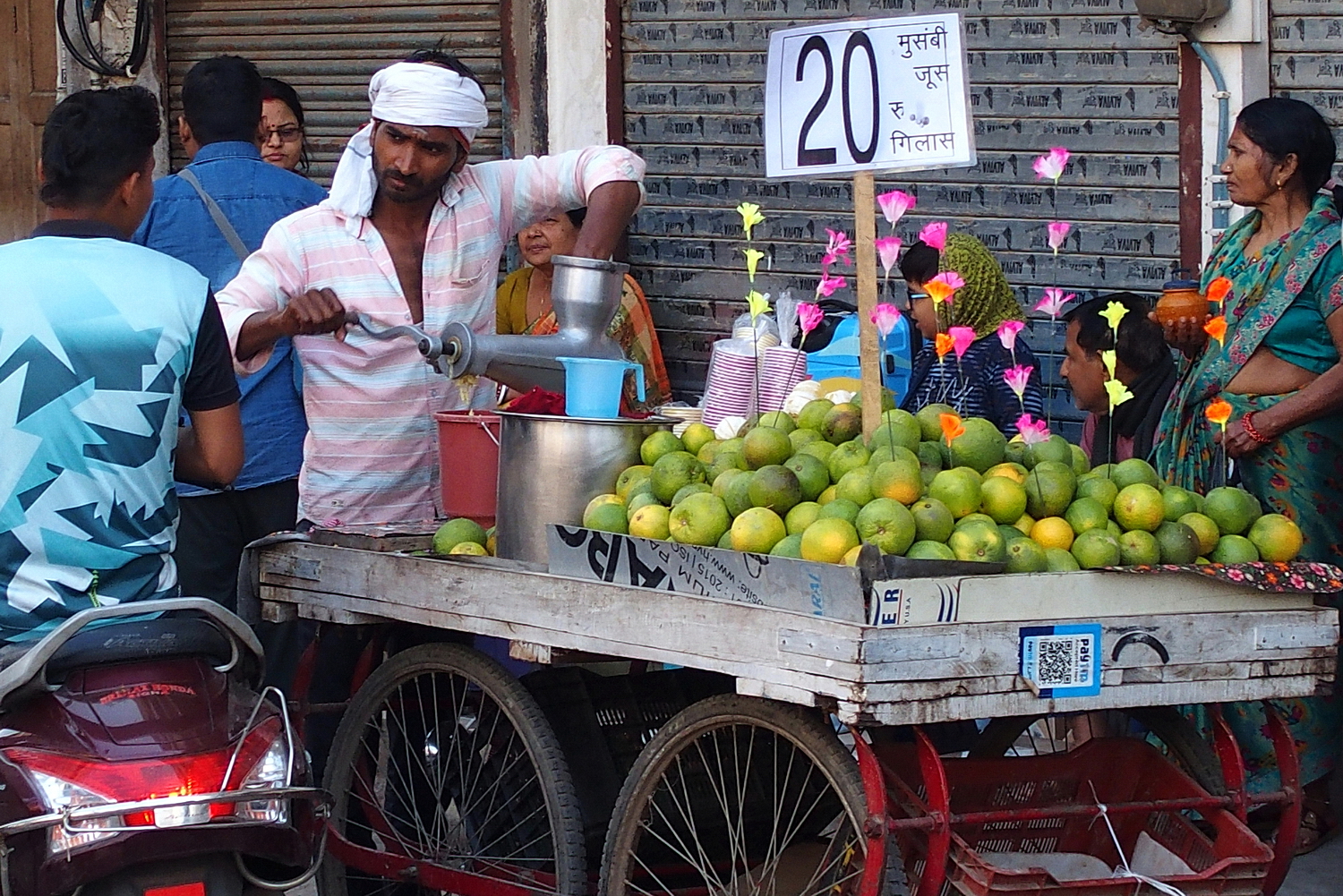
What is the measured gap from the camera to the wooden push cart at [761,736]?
2891 mm

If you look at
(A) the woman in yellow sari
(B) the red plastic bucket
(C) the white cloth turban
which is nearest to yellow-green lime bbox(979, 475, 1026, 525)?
(B) the red plastic bucket

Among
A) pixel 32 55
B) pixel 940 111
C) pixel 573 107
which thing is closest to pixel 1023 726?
pixel 940 111

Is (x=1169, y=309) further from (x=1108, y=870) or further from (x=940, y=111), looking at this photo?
(x=1108, y=870)

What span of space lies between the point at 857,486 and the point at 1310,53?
9.55 feet

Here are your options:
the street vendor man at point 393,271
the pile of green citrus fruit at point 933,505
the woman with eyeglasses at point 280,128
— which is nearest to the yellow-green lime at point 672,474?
the pile of green citrus fruit at point 933,505

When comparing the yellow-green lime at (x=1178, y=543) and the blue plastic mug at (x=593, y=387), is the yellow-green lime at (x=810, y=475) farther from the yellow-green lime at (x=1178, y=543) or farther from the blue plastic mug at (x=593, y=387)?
the yellow-green lime at (x=1178, y=543)

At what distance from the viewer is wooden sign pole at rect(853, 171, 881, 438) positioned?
340cm

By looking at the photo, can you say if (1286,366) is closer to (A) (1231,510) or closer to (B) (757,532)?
(A) (1231,510)

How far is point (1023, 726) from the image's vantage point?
348cm

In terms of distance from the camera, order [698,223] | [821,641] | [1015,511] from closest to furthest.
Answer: [821,641]
[1015,511]
[698,223]

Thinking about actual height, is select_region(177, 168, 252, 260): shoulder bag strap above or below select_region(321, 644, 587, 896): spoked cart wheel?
above

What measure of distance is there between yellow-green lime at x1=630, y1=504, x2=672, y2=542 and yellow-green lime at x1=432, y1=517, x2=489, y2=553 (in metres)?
0.49

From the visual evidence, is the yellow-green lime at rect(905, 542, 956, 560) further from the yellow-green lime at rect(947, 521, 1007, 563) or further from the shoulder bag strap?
the shoulder bag strap

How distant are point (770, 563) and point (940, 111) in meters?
1.00
